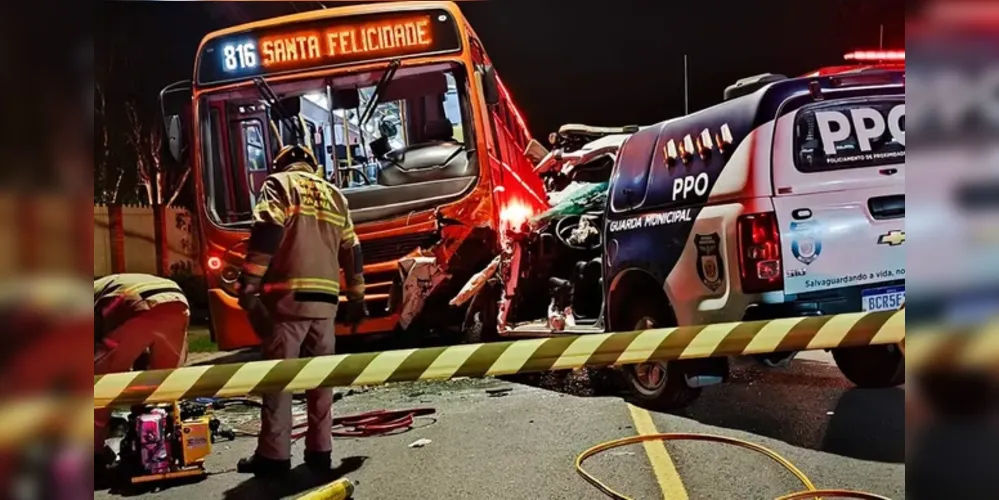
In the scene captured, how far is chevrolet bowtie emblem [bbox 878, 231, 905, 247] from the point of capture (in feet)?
10.0

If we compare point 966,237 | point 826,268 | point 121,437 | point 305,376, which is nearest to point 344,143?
point 305,376

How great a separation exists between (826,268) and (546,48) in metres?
1.54

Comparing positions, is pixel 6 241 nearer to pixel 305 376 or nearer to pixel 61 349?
pixel 61 349

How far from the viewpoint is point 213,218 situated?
2.82 m

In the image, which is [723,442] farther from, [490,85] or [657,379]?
[490,85]

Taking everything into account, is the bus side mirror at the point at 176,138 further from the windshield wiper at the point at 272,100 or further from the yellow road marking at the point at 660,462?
the yellow road marking at the point at 660,462

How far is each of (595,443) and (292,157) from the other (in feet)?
5.82

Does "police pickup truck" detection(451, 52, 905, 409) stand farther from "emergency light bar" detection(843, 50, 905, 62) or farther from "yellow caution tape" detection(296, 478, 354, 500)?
"yellow caution tape" detection(296, 478, 354, 500)

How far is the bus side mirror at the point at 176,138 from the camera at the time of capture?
2.80 metres

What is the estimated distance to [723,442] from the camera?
3148 mm

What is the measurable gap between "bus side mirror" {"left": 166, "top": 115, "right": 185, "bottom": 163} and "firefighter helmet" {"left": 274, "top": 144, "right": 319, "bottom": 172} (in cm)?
38

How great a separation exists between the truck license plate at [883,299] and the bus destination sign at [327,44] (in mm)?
2064

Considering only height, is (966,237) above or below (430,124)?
below

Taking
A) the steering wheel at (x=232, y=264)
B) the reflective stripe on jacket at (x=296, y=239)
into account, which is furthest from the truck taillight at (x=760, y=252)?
the steering wheel at (x=232, y=264)
